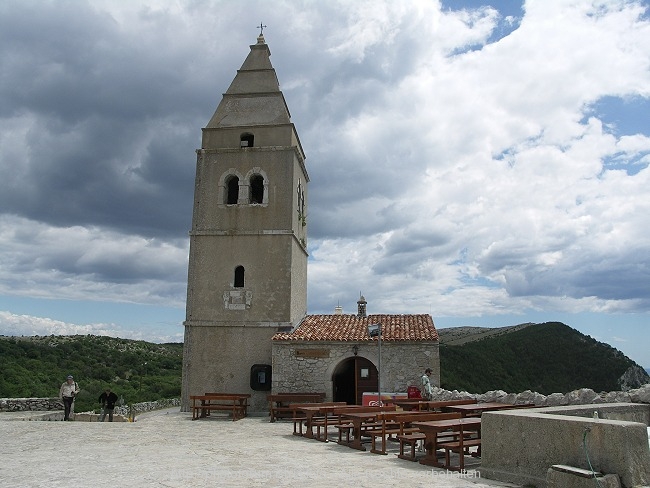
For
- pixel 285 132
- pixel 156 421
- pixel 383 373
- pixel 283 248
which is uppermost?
pixel 285 132

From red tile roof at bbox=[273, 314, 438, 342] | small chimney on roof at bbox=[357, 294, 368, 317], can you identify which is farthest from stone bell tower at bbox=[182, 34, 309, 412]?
small chimney on roof at bbox=[357, 294, 368, 317]

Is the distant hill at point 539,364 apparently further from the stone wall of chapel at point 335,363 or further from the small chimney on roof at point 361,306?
the stone wall of chapel at point 335,363

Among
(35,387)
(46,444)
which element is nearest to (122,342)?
(35,387)

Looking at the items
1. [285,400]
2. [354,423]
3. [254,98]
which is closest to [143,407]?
[285,400]

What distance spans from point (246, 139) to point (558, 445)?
18.2 meters

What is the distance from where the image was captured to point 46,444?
1207 centimetres

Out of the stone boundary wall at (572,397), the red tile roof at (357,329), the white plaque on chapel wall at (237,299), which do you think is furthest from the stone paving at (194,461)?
the white plaque on chapel wall at (237,299)

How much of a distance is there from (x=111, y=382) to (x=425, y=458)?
105 ft

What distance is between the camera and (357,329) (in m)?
20.3

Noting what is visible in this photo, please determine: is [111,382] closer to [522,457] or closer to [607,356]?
[522,457]

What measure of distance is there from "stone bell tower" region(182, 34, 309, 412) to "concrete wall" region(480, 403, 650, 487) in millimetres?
12503

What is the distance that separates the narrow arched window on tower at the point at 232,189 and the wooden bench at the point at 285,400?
808cm

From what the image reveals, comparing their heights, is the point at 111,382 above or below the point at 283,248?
below

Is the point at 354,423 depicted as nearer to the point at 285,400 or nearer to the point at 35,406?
the point at 285,400
